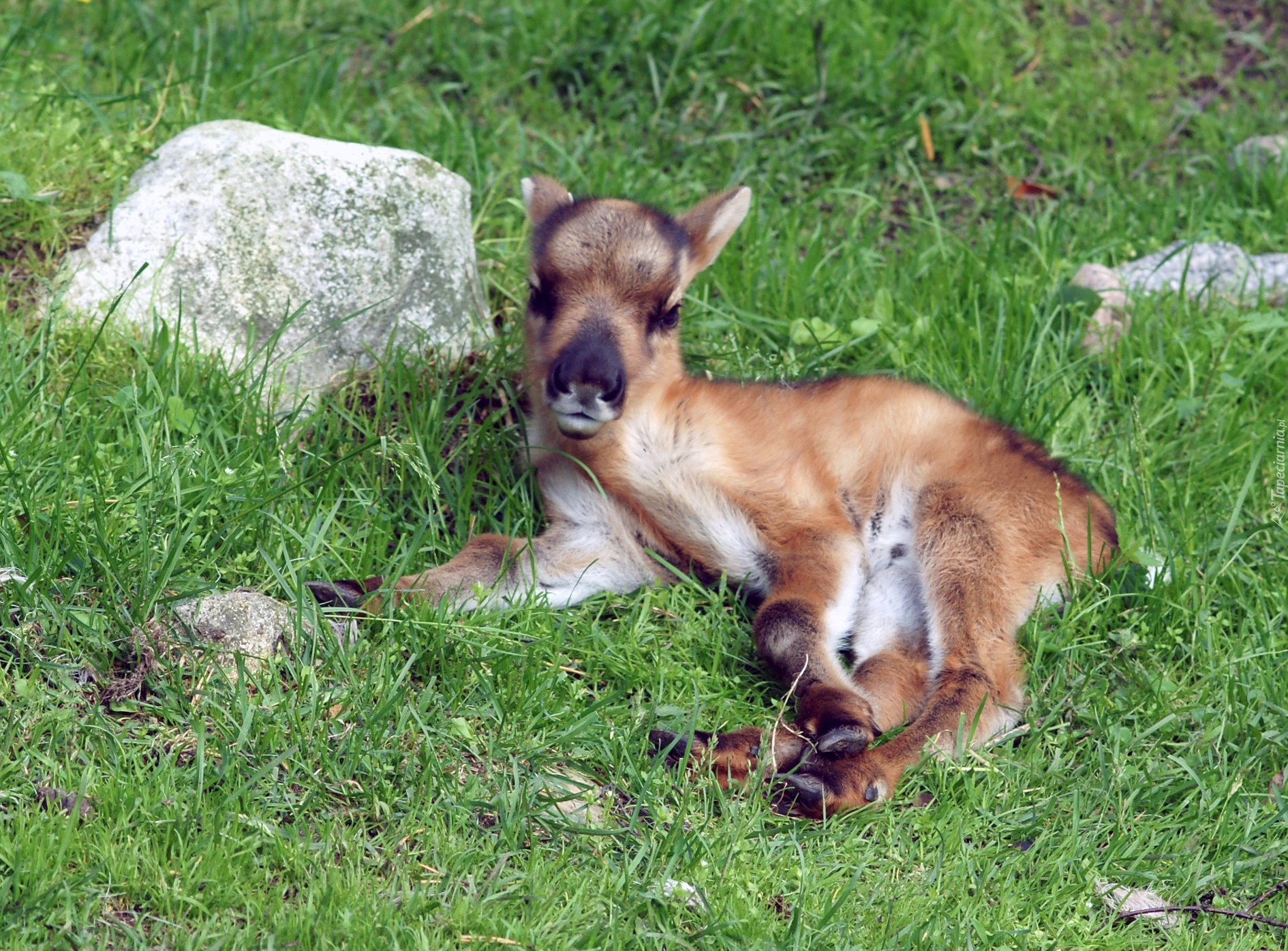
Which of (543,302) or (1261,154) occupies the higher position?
(543,302)

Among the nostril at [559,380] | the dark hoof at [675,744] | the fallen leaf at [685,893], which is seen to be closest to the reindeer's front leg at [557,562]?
the nostril at [559,380]

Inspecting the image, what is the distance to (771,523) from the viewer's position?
4.89 m

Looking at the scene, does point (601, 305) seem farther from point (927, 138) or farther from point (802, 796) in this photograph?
point (927, 138)

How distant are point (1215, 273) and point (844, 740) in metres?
3.78

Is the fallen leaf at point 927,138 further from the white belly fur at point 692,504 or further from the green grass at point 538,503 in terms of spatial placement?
the white belly fur at point 692,504

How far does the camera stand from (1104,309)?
21.0 feet

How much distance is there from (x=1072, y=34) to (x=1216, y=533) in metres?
4.06

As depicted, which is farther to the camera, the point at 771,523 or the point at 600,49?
the point at 600,49

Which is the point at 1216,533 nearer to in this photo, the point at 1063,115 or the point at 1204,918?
the point at 1204,918

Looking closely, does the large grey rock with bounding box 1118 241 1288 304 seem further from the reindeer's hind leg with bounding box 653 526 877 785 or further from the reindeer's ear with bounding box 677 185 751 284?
the reindeer's hind leg with bounding box 653 526 877 785

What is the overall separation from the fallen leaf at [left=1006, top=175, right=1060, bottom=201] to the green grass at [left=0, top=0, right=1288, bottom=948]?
8 cm

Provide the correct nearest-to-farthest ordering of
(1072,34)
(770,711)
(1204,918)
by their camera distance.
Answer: (1204,918), (770,711), (1072,34)

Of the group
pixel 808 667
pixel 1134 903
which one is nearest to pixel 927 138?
pixel 808 667

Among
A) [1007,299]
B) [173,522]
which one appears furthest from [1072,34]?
[173,522]
